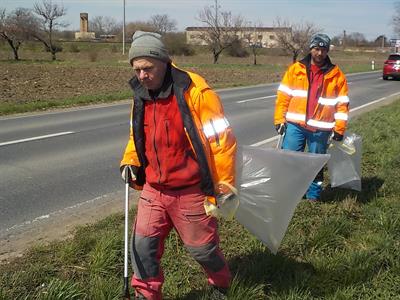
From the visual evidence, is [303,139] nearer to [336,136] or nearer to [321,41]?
[336,136]

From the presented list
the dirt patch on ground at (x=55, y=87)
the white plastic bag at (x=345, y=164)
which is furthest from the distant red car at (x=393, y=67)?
the white plastic bag at (x=345, y=164)

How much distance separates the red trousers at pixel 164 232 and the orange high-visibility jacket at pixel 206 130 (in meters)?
0.17

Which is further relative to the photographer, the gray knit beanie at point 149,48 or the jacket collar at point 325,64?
the jacket collar at point 325,64

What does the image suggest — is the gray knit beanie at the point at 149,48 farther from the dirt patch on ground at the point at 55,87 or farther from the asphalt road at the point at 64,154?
the dirt patch on ground at the point at 55,87

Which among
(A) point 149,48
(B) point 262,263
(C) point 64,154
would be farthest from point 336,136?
(C) point 64,154

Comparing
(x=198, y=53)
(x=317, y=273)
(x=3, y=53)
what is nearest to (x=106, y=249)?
(x=317, y=273)

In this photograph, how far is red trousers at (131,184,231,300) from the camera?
285 cm

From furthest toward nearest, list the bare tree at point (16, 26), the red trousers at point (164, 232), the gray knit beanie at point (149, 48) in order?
the bare tree at point (16, 26), the red trousers at point (164, 232), the gray knit beanie at point (149, 48)

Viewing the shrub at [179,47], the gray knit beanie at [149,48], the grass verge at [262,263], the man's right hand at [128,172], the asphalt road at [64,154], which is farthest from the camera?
the shrub at [179,47]

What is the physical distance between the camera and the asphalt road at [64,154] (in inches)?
219

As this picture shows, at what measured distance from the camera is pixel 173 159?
2803 mm

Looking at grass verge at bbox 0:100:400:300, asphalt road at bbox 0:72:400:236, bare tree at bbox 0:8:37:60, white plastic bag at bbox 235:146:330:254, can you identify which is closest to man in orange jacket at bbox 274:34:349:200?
grass verge at bbox 0:100:400:300

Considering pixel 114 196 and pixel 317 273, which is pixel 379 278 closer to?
pixel 317 273

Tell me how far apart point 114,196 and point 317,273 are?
301 centimetres
